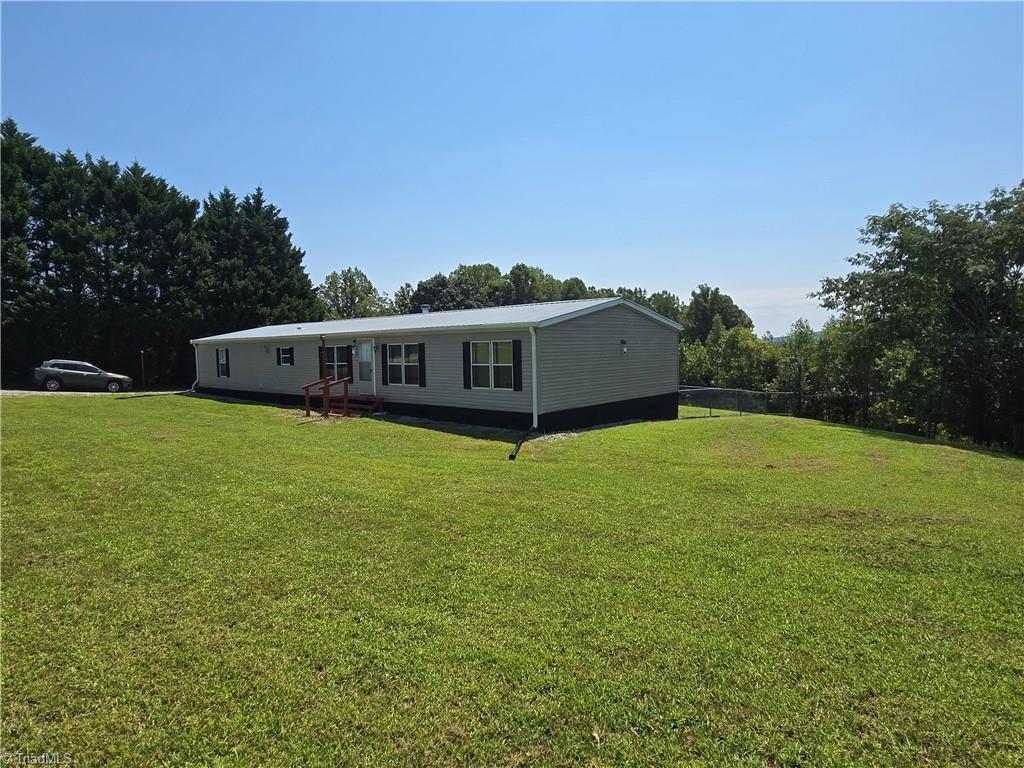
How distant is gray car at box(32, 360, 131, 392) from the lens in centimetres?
2253

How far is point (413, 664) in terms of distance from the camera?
299cm

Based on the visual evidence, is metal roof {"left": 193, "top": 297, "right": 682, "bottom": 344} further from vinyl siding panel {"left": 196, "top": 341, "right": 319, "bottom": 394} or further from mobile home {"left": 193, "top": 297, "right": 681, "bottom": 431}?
vinyl siding panel {"left": 196, "top": 341, "right": 319, "bottom": 394}

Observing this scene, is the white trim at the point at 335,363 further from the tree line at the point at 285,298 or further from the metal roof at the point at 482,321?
the tree line at the point at 285,298

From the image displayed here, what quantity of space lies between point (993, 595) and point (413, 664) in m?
4.05

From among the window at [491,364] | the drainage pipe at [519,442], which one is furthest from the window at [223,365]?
the drainage pipe at [519,442]

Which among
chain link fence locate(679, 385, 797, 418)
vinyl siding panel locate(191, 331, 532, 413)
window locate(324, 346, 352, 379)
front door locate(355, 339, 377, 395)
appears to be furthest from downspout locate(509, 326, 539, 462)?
chain link fence locate(679, 385, 797, 418)

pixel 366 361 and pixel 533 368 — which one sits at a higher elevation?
pixel 366 361

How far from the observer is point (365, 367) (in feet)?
54.9

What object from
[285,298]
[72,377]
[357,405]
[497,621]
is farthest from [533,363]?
[285,298]

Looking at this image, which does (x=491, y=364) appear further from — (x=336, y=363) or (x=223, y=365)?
(x=223, y=365)

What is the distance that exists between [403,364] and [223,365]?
446 inches

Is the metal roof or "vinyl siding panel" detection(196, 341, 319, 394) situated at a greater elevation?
the metal roof

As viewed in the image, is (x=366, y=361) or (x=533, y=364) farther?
(x=366, y=361)

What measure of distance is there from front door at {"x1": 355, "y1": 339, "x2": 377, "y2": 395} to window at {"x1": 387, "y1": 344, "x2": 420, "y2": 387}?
75cm
